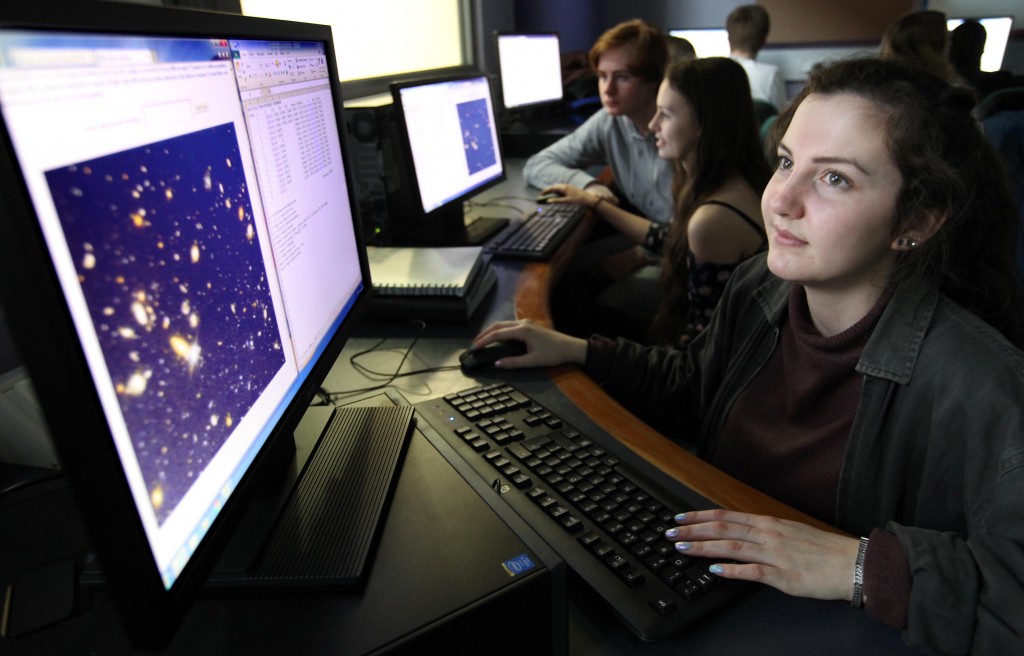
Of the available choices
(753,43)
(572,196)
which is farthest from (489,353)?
(753,43)

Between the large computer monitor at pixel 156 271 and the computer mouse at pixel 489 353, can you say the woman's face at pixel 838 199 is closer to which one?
the computer mouse at pixel 489 353

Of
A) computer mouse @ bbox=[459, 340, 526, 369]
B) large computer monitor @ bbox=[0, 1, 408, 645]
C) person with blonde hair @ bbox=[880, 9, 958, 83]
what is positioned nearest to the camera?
large computer monitor @ bbox=[0, 1, 408, 645]

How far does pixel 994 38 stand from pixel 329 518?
209 inches

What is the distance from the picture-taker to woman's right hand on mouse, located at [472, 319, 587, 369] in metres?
1.02

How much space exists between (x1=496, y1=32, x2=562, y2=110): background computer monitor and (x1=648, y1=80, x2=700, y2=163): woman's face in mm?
1482

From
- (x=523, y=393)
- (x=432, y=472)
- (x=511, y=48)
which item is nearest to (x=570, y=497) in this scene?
(x=432, y=472)

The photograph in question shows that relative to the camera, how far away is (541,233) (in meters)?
1.70

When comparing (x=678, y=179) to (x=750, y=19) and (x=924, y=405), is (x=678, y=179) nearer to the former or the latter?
(x=924, y=405)

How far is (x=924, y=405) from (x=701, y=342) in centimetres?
43

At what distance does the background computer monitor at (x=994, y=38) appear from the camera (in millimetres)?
4203

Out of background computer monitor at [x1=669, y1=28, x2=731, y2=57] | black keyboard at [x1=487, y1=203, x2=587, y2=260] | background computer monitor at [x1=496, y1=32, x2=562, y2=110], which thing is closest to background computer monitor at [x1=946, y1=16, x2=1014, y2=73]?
background computer monitor at [x1=669, y1=28, x2=731, y2=57]

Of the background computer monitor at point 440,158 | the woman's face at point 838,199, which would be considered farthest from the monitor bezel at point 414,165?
the woman's face at point 838,199

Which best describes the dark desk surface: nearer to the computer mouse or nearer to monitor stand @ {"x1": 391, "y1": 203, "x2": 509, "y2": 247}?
the computer mouse

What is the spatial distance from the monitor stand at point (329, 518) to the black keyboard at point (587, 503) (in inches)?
4.0
